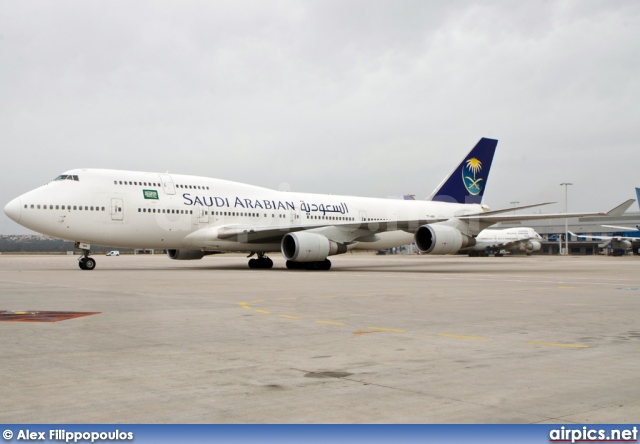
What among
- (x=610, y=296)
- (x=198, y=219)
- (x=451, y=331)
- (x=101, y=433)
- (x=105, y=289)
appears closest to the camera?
(x=101, y=433)

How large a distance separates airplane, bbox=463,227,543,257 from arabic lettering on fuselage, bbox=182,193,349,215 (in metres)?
37.8

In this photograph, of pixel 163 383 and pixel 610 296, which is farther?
pixel 610 296

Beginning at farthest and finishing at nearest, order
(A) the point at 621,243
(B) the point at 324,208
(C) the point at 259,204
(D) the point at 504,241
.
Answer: (D) the point at 504,241
(A) the point at 621,243
(B) the point at 324,208
(C) the point at 259,204

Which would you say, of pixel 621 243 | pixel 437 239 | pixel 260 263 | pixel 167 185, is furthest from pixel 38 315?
pixel 621 243

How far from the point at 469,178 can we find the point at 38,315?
2958 centimetres

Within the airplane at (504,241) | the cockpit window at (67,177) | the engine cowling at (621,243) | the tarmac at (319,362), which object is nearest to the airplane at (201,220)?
the cockpit window at (67,177)

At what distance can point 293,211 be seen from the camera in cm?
2975

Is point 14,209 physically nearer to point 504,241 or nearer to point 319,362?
point 319,362

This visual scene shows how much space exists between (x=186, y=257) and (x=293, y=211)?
5532 mm

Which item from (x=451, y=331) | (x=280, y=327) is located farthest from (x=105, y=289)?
(x=451, y=331)

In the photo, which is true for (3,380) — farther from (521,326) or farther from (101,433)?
(521,326)

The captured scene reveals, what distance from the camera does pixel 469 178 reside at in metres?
35.9

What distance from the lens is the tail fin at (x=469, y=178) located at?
3556 centimetres

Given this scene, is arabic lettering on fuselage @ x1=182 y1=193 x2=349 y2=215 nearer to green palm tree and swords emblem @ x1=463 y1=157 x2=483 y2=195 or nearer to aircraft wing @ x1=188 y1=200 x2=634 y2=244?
aircraft wing @ x1=188 y1=200 x2=634 y2=244
